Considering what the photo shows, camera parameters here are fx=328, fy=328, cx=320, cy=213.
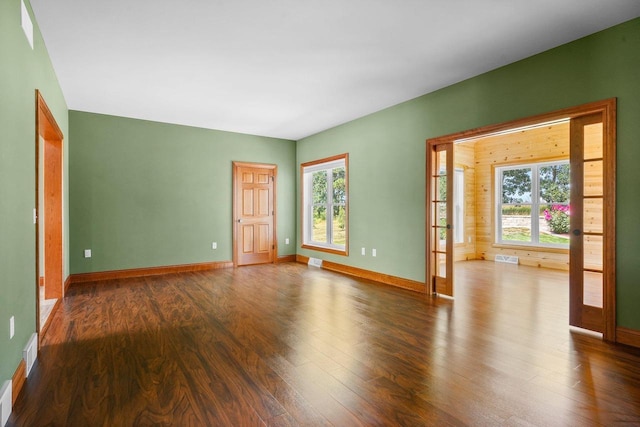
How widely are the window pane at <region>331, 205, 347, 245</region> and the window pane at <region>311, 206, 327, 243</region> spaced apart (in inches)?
11.0

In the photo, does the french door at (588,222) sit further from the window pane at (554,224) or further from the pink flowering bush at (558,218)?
the pink flowering bush at (558,218)

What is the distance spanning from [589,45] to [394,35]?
1752 millimetres

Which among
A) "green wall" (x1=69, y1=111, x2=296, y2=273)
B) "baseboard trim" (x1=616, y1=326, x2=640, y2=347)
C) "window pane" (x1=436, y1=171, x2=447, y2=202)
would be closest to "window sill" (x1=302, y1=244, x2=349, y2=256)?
"green wall" (x1=69, y1=111, x2=296, y2=273)

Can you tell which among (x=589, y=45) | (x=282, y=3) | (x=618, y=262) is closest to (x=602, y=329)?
(x=618, y=262)

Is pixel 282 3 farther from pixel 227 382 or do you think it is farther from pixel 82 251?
pixel 82 251

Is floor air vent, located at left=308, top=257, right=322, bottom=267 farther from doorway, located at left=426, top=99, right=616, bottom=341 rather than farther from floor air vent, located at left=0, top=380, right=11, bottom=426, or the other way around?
floor air vent, located at left=0, top=380, right=11, bottom=426

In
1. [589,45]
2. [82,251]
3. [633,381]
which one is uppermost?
[589,45]

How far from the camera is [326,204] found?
6586mm

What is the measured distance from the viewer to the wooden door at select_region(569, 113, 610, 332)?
2916 millimetres

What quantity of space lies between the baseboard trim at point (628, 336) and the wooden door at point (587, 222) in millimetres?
124

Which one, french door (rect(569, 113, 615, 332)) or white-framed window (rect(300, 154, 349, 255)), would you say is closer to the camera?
french door (rect(569, 113, 615, 332))

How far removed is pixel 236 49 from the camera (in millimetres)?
3174

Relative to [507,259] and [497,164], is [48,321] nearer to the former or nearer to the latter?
[507,259]

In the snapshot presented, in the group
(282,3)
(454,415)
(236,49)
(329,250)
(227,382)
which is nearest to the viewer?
(454,415)
